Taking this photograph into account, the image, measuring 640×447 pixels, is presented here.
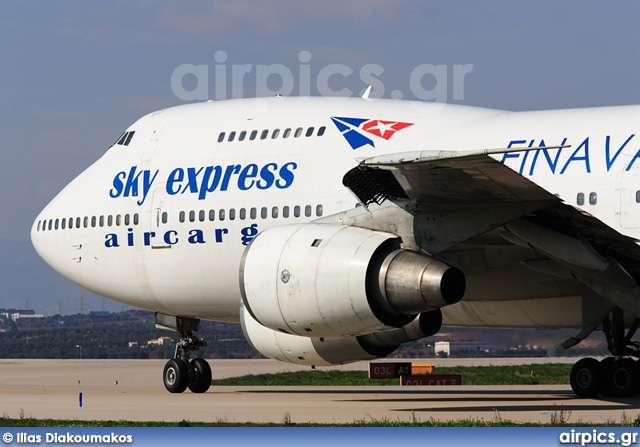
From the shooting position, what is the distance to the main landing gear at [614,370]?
18.5 m

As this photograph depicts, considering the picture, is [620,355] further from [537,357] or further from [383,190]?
[537,357]

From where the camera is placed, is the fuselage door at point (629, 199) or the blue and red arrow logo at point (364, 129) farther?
the blue and red arrow logo at point (364, 129)

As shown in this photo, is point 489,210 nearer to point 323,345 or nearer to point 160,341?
point 323,345

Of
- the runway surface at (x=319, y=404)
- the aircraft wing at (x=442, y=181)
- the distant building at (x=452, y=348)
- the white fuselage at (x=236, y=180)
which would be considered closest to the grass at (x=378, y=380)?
the runway surface at (x=319, y=404)

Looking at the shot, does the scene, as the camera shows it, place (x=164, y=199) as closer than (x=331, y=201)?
No

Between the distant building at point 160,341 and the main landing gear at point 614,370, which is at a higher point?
the main landing gear at point 614,370

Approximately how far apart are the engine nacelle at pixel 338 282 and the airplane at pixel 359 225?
0.03m

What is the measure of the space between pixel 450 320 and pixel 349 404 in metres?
2.70

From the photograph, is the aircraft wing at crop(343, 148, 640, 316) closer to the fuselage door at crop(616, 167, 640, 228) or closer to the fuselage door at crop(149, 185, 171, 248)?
the fuselage door at crop(616, 167, 640, 228)

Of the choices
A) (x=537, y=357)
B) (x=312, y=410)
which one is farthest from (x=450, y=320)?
(x=537, y=357)

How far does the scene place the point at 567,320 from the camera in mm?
19016

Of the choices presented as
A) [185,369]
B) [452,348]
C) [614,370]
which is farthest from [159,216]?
[452,348]

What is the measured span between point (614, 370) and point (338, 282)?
6749mm

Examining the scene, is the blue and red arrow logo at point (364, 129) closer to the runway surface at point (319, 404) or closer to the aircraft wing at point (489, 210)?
the aircraft wing at point (489, 210)
